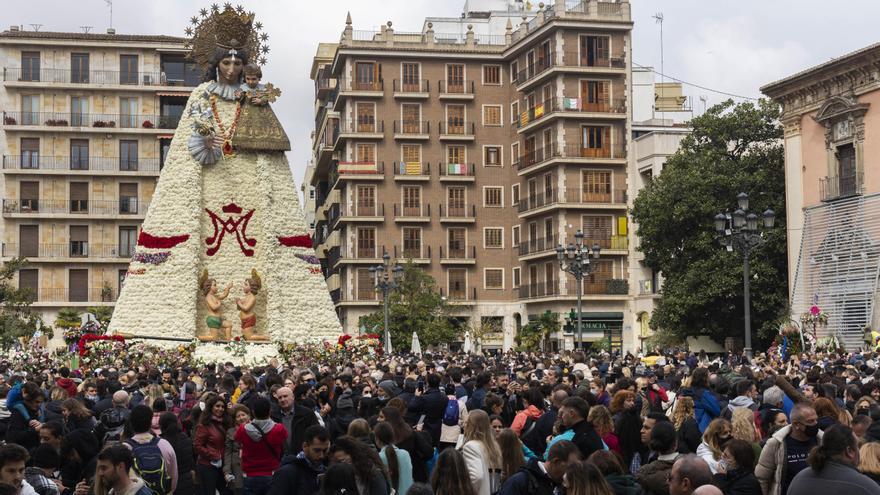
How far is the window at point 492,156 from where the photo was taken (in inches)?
2731

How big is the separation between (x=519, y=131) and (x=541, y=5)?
770 centimetres

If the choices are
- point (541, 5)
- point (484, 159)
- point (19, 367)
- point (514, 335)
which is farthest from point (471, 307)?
point (19, 367)

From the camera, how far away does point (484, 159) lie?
69.4 m

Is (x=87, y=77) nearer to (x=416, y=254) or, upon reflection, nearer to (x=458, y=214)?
(x=416, y=254)

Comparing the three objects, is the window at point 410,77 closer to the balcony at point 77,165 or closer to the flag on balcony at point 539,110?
the flag on balcony at point 539,110

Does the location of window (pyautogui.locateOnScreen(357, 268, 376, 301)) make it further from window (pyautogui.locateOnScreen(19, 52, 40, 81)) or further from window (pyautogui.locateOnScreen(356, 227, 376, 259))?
window (pyautogui.locateOnScreen(19, 52, 40, 81))

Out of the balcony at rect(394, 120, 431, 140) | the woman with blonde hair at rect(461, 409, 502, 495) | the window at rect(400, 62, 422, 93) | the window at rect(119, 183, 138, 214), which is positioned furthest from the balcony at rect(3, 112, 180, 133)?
the woman with blonde hair at rect(461, 409, 502, 495)

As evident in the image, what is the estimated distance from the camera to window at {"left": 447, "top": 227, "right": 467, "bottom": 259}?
68.7m

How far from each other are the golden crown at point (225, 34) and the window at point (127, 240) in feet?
92.0

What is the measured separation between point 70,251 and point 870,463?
64605 mm

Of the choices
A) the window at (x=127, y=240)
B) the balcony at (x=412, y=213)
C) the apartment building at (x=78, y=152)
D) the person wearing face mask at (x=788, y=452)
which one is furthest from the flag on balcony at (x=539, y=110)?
the person wearing face mask at (x=788, y=452)

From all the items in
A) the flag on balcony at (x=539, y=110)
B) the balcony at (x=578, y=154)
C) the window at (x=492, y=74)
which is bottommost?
the balcony at (x=578, y=154)

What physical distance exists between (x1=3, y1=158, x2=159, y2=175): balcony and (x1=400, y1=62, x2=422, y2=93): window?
14697 millimetres

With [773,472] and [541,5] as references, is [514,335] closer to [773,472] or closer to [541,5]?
[541,5]
